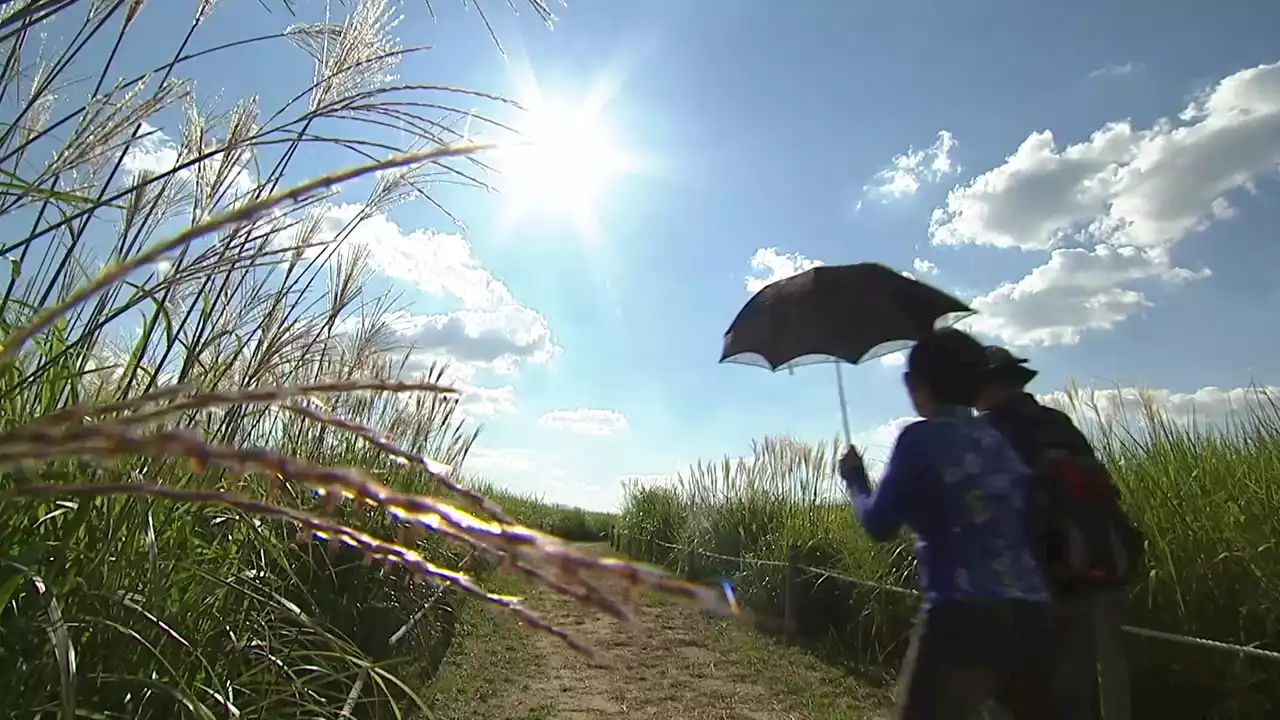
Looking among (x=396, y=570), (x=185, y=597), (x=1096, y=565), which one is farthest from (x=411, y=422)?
(x=1096, y=565)

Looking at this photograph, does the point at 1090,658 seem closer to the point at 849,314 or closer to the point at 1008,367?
the point at 1008,367

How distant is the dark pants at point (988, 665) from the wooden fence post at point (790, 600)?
14.6 ft

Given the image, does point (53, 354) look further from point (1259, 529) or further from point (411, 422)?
point (1259, 529)

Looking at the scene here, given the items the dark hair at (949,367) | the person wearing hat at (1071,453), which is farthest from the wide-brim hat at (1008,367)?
the dark hair at (949,367)

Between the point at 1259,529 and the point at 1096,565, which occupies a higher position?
the point at 1259,529

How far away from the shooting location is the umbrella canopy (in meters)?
4.55

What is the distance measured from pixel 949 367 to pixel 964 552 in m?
0.56

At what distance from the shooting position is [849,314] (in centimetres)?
459

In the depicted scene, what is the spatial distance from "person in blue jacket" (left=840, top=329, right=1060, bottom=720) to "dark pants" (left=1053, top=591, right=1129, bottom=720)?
0.07 metres

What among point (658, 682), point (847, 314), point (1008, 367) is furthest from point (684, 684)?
point (1008, 367)

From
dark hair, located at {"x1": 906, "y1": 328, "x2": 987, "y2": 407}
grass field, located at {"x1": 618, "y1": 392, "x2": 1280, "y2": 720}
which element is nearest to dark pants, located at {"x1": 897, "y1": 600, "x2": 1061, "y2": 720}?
dark hair, located at {"x1": 906, "y1": 328, "x2": 987, "y2": 407}

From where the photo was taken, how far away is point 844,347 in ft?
15.2

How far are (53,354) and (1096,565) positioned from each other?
2983 mm

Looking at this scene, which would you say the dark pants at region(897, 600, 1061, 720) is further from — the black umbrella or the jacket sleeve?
the black umbrella
